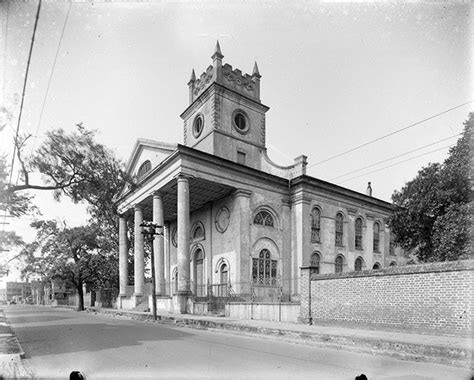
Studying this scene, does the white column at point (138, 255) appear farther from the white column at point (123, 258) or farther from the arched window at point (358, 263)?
the arched window at point (358, 263)

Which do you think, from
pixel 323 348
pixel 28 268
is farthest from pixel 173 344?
pixel 28 268

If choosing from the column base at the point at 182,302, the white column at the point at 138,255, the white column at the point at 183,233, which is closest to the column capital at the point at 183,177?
the white column at the point at 183,233

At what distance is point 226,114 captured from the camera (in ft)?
90.6

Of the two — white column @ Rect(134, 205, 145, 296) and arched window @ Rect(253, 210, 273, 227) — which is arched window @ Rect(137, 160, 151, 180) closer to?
white column @ Rect(134, 205, 145, 296)

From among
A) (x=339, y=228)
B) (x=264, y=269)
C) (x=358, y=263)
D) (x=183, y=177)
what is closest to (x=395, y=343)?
(x=183, y=177)

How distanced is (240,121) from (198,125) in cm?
358

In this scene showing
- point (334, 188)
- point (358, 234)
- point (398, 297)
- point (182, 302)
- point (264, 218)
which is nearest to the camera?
point (398, 297)

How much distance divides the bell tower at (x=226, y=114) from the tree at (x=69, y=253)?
46.3 feet

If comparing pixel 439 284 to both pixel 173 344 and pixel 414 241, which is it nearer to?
pixel 173 344

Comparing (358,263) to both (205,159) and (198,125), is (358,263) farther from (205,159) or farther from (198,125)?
(198,125)

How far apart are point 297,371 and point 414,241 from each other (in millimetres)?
20119

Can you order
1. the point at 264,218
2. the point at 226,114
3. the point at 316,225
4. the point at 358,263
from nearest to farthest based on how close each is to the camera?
the point at 264,218
the point at 316,225
the point at 226,114
the point at 358,263

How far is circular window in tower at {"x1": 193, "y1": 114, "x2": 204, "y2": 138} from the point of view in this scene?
2850cm

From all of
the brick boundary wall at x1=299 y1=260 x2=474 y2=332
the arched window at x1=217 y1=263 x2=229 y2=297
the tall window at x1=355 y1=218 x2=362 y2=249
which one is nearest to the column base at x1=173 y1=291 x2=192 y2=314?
the arched window at x1=217 y1=263 x2=229 y2=297
